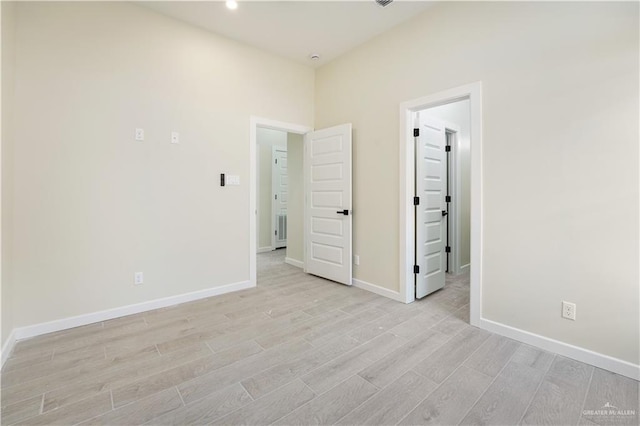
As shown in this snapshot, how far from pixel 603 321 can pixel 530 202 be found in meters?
0.89

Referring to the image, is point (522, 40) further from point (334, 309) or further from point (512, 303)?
point (334, 309)

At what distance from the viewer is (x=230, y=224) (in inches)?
131

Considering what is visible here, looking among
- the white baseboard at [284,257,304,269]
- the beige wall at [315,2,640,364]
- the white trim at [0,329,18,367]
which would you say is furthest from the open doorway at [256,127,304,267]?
the beige wall at [315,2,640,364]

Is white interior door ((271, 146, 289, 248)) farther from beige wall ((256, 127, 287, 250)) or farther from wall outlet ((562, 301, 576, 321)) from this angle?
wall outlet ((562, 301, 576, 321))

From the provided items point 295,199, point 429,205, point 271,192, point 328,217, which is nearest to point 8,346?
point 328,217

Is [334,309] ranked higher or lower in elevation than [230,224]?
lower

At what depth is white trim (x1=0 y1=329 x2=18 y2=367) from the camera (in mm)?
1912

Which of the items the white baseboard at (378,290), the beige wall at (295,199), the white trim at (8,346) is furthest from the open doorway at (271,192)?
the white trim at (8,346)

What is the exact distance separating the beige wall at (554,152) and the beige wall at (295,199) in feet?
7.38

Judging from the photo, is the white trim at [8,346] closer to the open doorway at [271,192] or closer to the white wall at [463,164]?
the open doorway at [271,192]

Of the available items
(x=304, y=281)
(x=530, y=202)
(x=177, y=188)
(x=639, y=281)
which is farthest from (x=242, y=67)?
(x=639, y=281)

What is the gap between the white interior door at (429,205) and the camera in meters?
3.06

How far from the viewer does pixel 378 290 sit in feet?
10.8

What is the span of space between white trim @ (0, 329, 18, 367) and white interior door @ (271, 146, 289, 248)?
13.6 ft
